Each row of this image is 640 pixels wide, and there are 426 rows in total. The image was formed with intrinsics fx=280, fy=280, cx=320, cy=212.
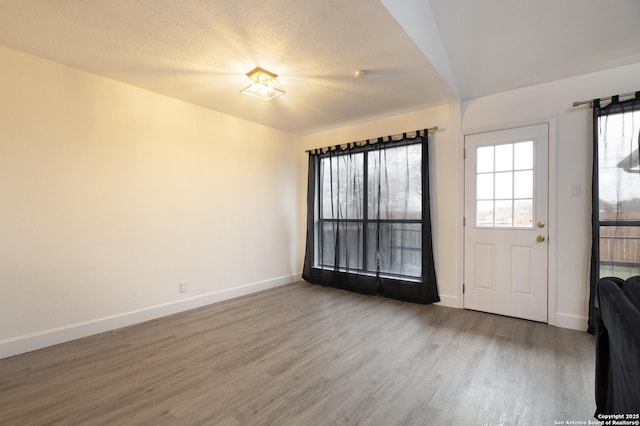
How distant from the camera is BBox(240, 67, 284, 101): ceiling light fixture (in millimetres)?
2748

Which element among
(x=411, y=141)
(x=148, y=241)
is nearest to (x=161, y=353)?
(x=148, y=241)

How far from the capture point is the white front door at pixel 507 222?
303 cm

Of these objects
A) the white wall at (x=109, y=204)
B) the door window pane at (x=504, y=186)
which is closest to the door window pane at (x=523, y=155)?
the door window pane at (x=504, y=186)

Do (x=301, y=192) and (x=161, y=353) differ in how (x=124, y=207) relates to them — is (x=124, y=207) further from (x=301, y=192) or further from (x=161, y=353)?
(x=301, y=192)

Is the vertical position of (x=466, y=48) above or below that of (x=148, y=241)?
above

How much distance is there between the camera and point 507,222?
3238mm

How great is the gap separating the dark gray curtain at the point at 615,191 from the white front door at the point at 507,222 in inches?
15.3

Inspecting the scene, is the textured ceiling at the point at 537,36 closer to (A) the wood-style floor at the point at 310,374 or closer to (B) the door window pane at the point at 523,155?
(B) the door window pane at the point at 523,155

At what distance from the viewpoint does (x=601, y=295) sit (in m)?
1.21

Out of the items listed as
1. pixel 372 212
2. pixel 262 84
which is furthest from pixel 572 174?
pixel 262 84

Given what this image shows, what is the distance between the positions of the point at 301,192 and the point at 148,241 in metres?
2.60

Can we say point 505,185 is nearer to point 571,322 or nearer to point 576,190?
point 576,190

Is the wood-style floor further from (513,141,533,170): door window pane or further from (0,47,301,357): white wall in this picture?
(513,141,533,170): door window pane

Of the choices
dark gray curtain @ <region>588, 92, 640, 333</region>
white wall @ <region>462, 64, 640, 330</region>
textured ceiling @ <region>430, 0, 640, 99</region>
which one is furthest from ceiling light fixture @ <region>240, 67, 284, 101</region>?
dark gray curtain @ <region>588, 92, 640, 333</region>
